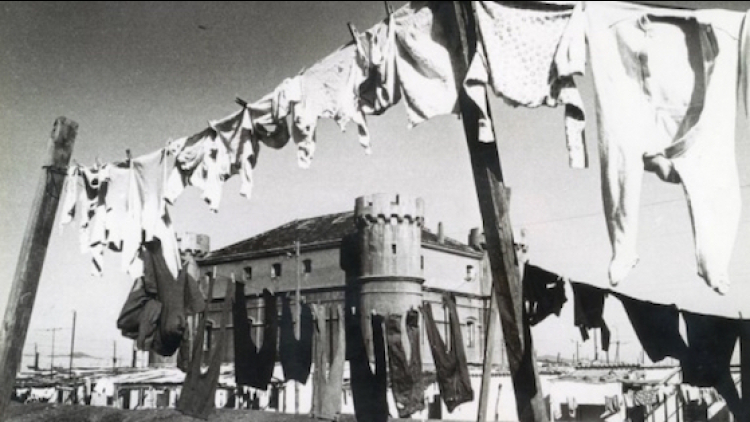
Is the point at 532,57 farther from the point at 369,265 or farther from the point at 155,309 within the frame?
the point at 369,265

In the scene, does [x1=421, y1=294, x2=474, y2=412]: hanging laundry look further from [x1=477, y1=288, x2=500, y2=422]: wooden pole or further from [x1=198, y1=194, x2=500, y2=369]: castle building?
[x1=198, y1=194, x2=500, y2=369]: castle building

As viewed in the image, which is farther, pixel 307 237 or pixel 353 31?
pixel 307 237

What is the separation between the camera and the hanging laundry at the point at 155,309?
252 inches

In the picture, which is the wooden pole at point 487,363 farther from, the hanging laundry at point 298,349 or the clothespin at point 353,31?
the clothespin at point 353,31

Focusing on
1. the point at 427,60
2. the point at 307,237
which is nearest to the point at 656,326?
the point at 427,60

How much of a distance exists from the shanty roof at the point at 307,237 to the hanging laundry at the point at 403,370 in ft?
104

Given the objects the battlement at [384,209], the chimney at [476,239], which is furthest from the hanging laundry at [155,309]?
the chimney at [476,239]

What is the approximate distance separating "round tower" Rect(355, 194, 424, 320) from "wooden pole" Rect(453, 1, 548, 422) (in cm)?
3284

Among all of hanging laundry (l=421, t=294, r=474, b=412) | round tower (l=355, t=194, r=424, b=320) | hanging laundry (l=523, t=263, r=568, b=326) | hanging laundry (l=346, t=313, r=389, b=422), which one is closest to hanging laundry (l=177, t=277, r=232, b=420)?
hanging laundry (l=346, t=313, r=389, b=422)

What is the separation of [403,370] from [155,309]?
9.77 feet

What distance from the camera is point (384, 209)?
1486 inches

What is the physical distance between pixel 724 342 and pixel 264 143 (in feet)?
13.8

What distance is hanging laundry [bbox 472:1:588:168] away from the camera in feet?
12.3

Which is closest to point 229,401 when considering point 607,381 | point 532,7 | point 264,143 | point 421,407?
point 607,381
